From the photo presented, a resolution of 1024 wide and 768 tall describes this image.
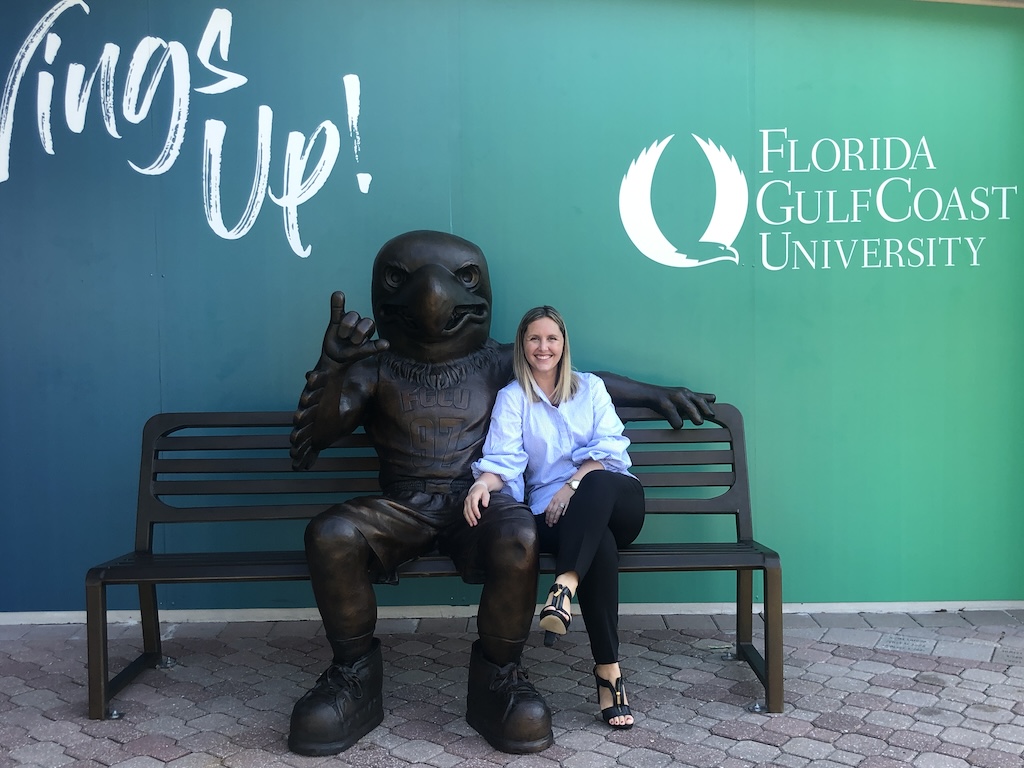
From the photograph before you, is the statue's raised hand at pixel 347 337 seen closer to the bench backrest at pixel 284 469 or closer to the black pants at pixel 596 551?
the bench backrest at pixel 284 469

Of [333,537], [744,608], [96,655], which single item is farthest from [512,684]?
[96,655]

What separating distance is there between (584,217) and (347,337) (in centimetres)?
150

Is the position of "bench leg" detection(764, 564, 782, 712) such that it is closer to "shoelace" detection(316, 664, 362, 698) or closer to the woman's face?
the woman's face

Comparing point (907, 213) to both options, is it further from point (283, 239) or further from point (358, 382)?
point (283, 239)

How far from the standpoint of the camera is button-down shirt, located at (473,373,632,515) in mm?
3426

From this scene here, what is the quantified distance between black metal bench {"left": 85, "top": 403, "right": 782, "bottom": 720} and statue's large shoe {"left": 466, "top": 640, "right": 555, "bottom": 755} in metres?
0.39

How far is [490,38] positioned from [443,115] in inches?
16.3

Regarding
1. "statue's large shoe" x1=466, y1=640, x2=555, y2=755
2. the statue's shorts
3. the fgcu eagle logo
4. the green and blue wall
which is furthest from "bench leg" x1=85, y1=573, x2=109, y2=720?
the fgcu eagle logo

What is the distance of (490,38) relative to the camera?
4168 mm

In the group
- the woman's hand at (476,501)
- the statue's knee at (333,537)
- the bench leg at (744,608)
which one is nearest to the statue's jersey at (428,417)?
the woman's hand at (476,501)

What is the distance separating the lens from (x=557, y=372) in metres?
3.57

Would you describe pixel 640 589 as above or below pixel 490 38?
below

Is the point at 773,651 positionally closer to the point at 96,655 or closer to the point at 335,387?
the point at 335,387

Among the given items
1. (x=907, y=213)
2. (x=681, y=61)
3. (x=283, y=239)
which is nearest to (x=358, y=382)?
(x=283, y=239)
